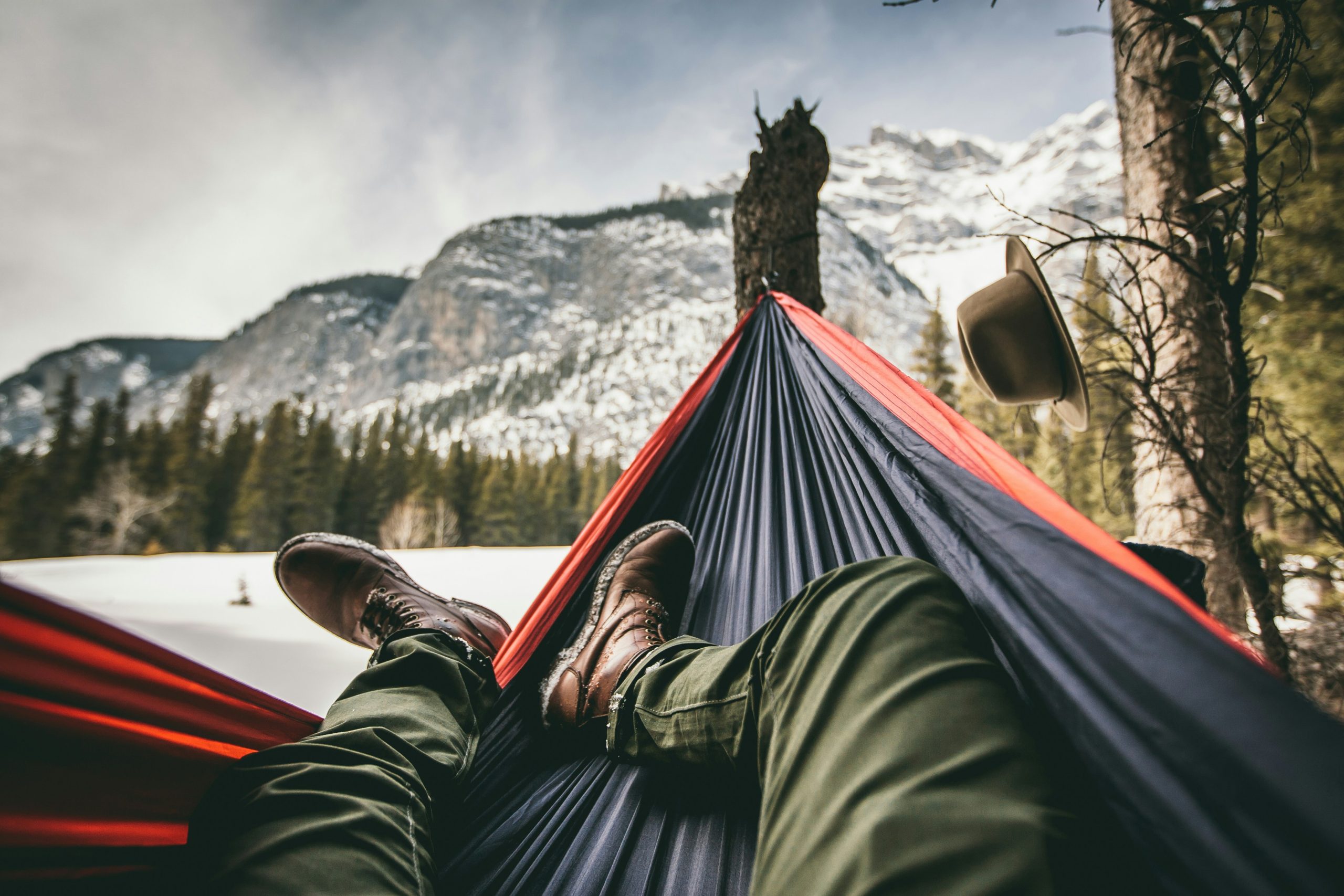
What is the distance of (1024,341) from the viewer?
87 cm

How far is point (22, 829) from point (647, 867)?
0.51m

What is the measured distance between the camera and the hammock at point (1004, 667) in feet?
1.05

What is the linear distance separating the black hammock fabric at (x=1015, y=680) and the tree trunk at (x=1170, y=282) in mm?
865

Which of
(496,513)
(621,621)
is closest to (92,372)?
(496,513)

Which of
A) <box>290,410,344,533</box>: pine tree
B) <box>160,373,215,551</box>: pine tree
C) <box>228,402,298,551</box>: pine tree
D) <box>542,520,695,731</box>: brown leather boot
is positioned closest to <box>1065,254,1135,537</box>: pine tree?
<box>542,520,695,731</box>: brown leather boot

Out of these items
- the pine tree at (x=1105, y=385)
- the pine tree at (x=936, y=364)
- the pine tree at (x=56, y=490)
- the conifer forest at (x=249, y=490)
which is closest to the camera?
the pine tree at (x=1105, y=385)

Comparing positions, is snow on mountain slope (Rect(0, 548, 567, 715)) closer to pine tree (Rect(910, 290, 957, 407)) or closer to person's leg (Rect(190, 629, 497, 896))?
person's leg (Rect(190, 629, 497, 896))

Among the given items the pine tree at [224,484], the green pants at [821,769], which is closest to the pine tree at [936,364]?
the green pants at [821,769]

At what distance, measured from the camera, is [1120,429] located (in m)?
1.65

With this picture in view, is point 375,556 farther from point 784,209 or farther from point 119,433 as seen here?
point 119,433

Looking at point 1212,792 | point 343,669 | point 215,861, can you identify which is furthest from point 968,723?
point 343,669

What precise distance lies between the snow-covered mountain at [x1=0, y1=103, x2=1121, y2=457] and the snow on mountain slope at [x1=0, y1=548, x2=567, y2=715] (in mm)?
36711

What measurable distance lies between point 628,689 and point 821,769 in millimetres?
378

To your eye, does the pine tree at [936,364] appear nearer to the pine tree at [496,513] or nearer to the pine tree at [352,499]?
the pine tree at [496,513]
